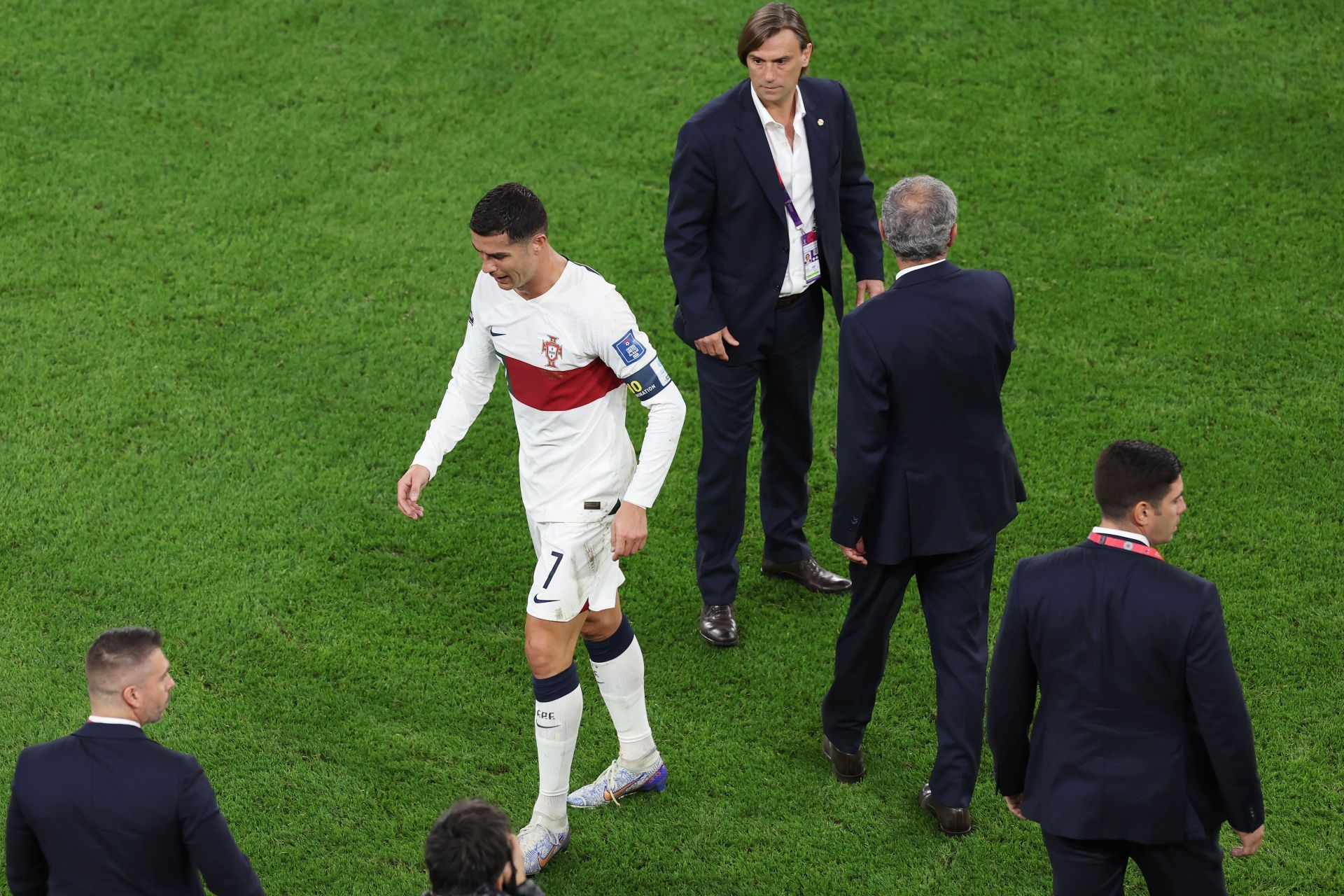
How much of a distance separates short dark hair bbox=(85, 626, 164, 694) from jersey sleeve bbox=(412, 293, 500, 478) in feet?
4.12

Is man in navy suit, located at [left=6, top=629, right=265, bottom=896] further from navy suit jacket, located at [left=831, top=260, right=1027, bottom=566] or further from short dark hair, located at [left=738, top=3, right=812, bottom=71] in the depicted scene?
short dark hair, located at [left=738, top=3, right=812, bottom=71]

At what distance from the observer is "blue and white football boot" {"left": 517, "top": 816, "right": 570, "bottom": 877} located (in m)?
3.97

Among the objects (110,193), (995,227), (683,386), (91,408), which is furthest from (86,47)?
(995,227)

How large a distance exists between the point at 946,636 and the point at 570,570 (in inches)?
44.5

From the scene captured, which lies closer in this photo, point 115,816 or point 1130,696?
point 115,816

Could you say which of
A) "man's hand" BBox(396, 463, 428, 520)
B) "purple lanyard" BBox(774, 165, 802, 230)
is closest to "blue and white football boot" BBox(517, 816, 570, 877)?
"man's hand" BBox(396, 463, 428, 520)

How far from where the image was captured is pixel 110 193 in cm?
711

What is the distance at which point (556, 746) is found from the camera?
3.97m

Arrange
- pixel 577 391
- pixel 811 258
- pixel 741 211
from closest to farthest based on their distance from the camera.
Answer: pixel 577 391 → pixel 741 211 → pixel 811 258

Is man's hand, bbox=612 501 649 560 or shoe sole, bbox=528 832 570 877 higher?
man's hand, bbox=612 501 649 560

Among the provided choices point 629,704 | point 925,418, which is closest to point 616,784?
point 629,704

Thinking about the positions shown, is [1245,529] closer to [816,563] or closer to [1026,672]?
[816,563]

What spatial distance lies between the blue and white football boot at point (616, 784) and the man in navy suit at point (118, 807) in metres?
1.52

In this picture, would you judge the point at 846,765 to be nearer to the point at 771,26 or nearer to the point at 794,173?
the point at 794,173
